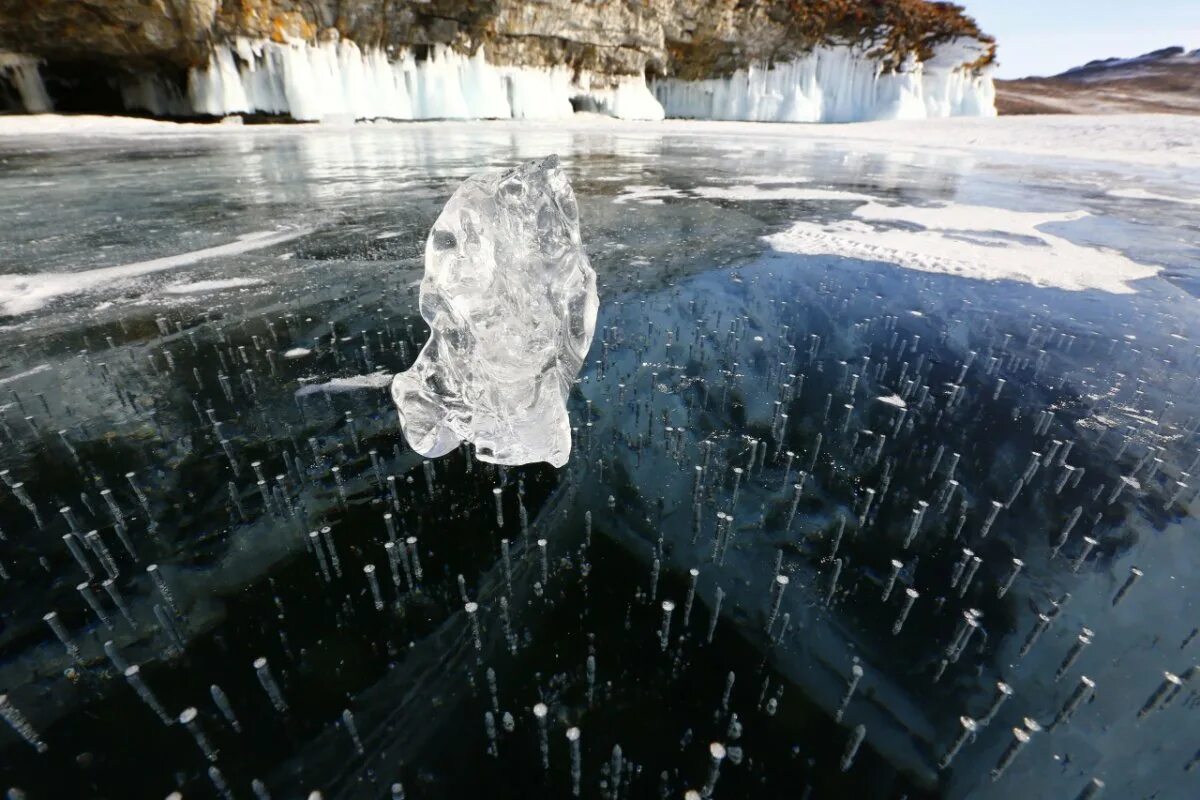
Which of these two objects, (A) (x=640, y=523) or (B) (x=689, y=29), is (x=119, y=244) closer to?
(A) (x=640, y=523)

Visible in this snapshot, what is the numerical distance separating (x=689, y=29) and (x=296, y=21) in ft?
87.8

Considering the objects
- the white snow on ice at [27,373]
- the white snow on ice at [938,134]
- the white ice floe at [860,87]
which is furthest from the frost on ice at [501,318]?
the white ice floe at [860,87]

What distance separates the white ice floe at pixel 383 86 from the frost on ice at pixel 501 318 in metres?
29.5

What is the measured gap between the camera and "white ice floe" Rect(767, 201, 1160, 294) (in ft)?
23.7

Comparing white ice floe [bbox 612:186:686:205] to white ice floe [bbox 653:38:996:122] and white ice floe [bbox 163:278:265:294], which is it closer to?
white ice floe [bbox 163:278:265:294]

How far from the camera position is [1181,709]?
2.13m

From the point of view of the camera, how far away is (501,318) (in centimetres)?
328

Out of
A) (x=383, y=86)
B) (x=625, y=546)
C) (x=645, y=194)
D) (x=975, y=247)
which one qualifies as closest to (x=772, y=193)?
(x=645, y=194)

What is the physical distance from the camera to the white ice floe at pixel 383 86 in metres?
25.4

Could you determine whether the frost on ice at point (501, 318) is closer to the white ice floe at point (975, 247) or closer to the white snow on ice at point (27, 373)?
the white snow on ice at point (27, 373)

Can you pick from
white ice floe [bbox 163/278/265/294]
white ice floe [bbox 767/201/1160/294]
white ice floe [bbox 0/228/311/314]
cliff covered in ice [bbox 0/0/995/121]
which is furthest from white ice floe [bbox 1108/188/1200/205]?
cliff covered in ice [bbox 0/0/995/121]

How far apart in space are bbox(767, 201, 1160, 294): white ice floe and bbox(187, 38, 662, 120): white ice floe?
89.6 ft

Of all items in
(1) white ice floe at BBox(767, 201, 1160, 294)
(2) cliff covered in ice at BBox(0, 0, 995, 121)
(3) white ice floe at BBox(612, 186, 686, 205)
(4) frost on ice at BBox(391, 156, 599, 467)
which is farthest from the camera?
(2) cliff covered in ice at BBox(0, 0, 995, 121)

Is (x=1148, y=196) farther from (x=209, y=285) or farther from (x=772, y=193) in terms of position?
(x=209, y=285)
